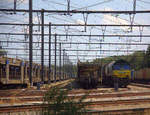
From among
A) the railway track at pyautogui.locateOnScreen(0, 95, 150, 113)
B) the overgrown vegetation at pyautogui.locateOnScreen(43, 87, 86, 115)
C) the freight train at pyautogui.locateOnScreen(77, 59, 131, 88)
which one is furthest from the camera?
the freight train at pyautogui.locateOnScreen(77, 59, 131, 88)

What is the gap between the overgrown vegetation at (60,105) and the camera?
23.1 ft

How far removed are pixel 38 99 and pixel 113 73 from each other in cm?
1408

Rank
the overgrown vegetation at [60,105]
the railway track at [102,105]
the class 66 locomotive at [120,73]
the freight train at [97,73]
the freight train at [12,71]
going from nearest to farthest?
the overgrown vegetation at [60,105], the railway track at [102,105], the freight train at [12,71], the freight train at [97,73], the class 66 locomotive at [120,73]

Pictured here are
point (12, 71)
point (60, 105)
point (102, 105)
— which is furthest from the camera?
point (12, 71)

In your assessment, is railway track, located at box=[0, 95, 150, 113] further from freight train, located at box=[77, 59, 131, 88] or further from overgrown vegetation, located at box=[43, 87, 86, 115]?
freight train, located at box=[77, 59, 131, 88]

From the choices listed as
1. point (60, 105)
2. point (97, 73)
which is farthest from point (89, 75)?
point (60, 105)

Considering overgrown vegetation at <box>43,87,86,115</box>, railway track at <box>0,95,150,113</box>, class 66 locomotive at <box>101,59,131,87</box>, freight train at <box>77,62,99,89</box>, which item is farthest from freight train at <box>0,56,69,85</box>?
overgrown vegetation at <box>43,87,86,115</box>

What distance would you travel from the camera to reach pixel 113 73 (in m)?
25.2

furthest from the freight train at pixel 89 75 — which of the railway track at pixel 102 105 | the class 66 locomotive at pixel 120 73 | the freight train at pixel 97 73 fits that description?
the railway track at pixel 102 105

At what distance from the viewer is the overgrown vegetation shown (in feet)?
23.1

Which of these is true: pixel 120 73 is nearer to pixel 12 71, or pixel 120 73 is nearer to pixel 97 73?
pixel 97 73

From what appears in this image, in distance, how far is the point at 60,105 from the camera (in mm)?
7293

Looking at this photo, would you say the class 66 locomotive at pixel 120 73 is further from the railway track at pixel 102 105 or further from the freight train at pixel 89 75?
the railway track at pixel 102 105

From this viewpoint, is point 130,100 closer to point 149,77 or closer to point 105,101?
point 105,101
